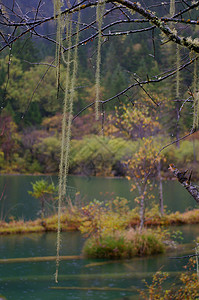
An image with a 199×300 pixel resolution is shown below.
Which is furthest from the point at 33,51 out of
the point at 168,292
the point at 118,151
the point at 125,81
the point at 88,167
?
the point at 168,292

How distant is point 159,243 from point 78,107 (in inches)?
903

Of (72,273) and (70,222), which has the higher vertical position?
(70,222)

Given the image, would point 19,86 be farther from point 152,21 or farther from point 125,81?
point 152,21

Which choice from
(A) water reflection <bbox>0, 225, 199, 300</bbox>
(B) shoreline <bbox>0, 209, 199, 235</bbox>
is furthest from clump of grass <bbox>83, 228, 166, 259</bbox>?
(B) shoreline <bbox>0, 209, 199, 235</bbox>

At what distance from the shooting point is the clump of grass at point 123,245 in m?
6.50

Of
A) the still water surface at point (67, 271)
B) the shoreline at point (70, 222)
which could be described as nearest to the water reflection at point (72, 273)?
the still water surface at point (67, 271)

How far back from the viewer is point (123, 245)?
21.5 ft

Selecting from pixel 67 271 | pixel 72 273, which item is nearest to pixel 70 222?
pixel 67 271

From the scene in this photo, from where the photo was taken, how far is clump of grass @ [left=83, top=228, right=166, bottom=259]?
6.50m

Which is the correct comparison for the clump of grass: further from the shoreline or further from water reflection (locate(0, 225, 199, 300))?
the shoreline

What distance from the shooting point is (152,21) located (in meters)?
1.48

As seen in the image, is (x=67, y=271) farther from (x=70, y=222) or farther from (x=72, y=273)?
(x=70, y=222)

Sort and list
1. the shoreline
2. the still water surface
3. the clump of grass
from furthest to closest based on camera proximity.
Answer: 1. the shoreline
2. the clump of grass
3. the still water surface

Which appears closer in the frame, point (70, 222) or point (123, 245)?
point (123, 245)
